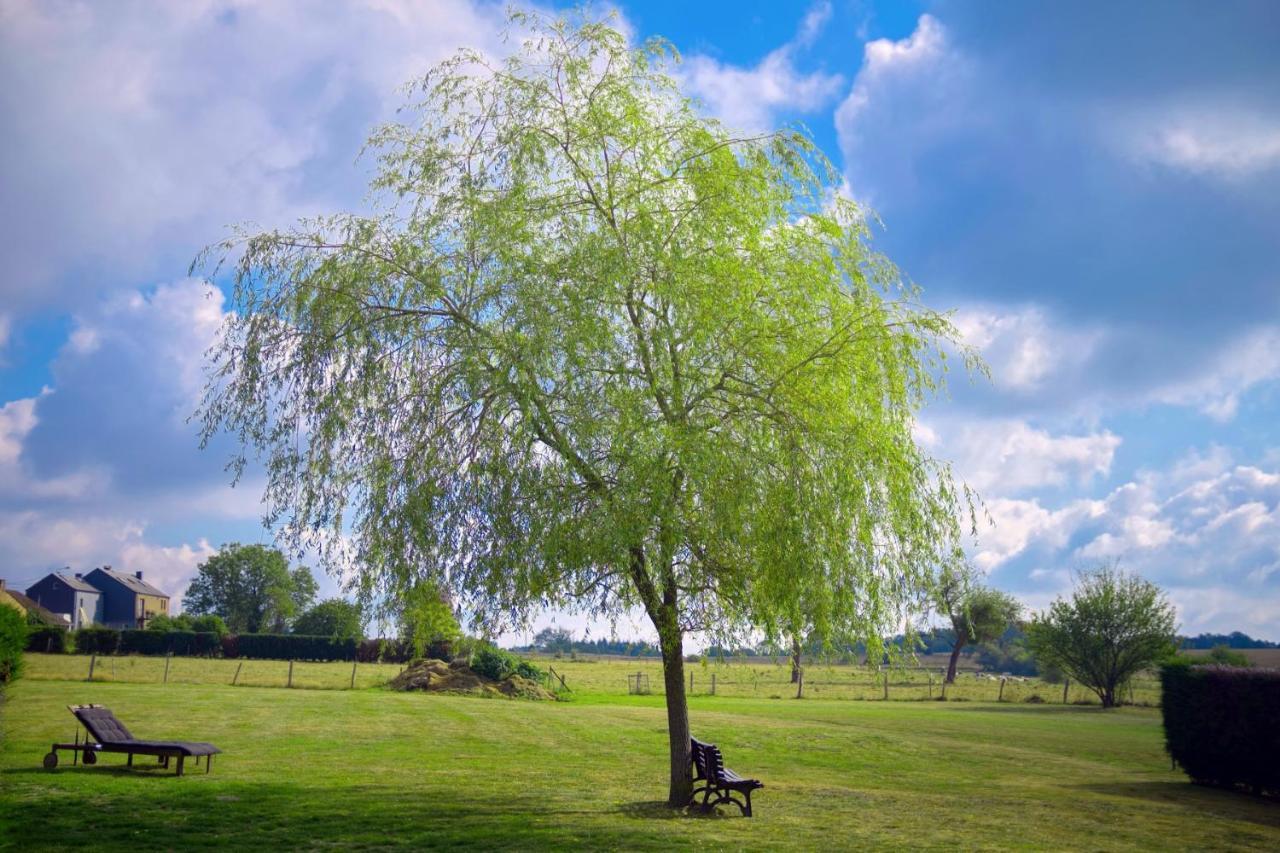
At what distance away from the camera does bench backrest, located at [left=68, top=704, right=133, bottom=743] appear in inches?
642

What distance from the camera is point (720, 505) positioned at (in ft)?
39.6

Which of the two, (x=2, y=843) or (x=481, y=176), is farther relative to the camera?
(x=481, y=176)

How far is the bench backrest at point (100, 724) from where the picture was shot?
16297mm

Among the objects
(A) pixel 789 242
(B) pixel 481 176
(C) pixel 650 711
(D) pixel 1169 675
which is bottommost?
(C) pixel 650 711

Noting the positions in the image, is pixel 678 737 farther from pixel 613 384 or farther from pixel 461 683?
pixel 461 683

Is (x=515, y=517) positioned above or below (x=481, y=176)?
below

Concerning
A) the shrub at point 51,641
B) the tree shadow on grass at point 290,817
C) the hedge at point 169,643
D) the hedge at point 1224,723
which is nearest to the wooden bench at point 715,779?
the tree shadow on grass at point 290,817

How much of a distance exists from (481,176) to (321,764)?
1218 centimetres

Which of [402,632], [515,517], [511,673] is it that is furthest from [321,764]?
[511,673]

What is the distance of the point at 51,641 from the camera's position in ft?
186

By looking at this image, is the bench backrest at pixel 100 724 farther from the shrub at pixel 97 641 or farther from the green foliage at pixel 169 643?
the green foliage at pixel 169 643

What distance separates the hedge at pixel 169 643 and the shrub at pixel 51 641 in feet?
14.4

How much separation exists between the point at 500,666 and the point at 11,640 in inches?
971

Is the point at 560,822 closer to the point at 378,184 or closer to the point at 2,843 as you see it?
the point at 2,843
